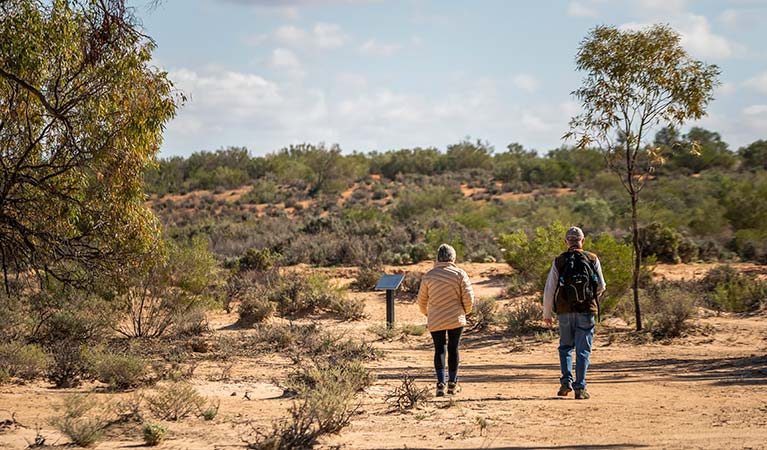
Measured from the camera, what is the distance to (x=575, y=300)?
31.0 ft

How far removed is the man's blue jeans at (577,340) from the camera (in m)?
9.54

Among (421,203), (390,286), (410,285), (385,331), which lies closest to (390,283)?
(390,286)

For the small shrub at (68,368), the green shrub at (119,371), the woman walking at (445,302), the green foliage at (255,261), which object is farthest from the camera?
the green foliage at (255,261)

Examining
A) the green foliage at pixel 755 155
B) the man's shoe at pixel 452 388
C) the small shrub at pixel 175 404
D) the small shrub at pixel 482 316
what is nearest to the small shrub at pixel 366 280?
the small shrub at pixel 482 316

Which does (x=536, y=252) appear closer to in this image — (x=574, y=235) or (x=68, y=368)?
(x=574, y=235)

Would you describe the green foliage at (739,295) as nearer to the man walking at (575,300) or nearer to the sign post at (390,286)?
the sign post at (390,286)

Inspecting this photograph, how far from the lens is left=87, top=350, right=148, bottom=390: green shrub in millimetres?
10430

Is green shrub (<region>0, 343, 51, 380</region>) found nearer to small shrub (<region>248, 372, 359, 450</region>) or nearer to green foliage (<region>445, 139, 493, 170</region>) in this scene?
small shrub (<region>248, 372, 359, 450</region>)

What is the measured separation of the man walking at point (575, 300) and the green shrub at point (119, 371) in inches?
197

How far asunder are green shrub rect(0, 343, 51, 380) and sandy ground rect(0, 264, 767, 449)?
355 millimetres

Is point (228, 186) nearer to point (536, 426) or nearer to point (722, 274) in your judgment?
point (722, 274)

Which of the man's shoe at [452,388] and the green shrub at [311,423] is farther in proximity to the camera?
the man's shoe at [452,388]

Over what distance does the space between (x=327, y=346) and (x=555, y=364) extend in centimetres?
351

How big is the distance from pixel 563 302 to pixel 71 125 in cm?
625
